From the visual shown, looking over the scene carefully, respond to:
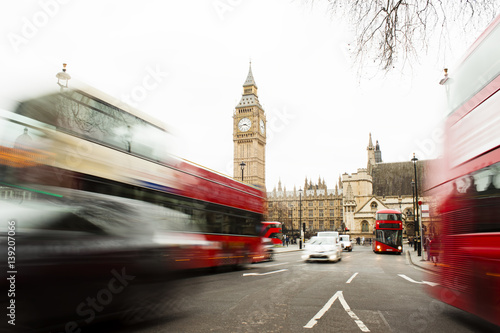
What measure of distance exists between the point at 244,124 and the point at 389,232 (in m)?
86.3

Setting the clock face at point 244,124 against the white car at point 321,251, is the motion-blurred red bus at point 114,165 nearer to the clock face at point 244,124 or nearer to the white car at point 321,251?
the white car at point 321,251

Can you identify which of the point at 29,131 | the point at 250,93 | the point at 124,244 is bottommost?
the point at 124,244

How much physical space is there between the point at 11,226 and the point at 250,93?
120 metres

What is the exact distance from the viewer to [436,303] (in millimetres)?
7469

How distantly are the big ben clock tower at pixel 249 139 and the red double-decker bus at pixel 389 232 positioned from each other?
77.8m

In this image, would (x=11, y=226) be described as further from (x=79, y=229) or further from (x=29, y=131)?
(x=29, y=131)

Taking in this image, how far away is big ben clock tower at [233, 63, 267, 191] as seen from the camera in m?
112

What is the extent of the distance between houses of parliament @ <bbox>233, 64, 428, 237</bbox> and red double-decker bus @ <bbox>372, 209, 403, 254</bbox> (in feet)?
149

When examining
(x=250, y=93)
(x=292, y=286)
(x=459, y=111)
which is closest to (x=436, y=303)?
(x=292, y=286)

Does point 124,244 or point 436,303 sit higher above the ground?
point 124,244

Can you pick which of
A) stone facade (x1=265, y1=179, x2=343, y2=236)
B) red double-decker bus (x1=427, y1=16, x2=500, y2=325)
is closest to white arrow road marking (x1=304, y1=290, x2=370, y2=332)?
red double-decker bus (x1=427, y1=16, x2=500, y2=325)

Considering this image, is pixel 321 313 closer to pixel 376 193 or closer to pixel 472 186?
pixel 472 186

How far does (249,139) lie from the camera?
11262 centimetres

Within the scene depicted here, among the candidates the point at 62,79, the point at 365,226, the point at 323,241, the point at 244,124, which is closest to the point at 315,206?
the point at 244,124
